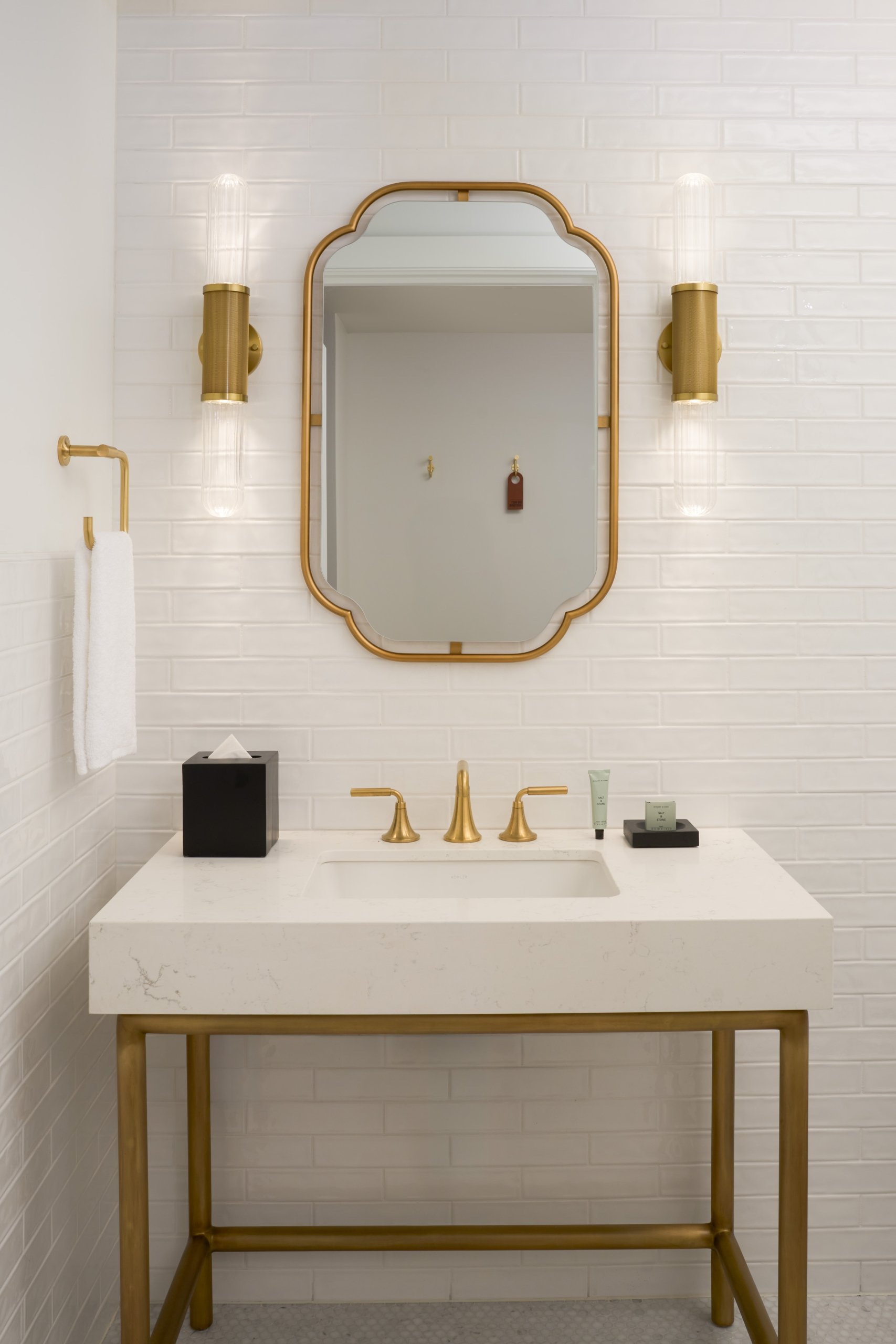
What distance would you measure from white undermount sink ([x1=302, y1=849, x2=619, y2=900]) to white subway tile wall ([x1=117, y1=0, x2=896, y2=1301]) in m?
0.17

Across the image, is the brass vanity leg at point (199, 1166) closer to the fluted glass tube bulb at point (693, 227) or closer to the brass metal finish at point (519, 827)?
the brass metal finish at point (519, 827)

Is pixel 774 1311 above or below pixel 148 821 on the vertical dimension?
below

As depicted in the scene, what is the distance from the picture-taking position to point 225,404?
1.99 metres

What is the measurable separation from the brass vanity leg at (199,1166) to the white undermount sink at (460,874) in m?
0.46

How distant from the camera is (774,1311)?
206 centimetres

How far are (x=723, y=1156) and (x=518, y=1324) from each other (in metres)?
0.52

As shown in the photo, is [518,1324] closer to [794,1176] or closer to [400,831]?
[794,1176]

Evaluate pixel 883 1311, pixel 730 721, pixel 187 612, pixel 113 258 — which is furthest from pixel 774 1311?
pixel 113 258

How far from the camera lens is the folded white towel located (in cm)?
170

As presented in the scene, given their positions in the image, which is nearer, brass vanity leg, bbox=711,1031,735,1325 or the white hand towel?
the white hand towel

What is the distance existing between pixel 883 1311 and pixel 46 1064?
171 centimetres

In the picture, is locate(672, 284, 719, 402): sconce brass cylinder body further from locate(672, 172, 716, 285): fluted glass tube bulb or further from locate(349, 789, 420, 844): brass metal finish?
locate(349, 789, 420, 844): brass metal finish

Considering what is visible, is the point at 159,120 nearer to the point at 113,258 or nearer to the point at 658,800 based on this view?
the point at 113,258

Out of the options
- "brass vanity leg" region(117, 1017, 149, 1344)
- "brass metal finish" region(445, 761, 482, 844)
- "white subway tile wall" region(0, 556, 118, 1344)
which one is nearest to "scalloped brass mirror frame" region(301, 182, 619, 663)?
"brass metal finish" region(445, 761, 482, 844)
